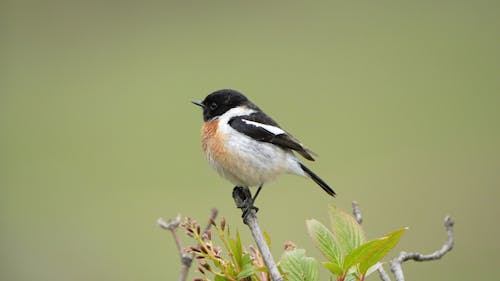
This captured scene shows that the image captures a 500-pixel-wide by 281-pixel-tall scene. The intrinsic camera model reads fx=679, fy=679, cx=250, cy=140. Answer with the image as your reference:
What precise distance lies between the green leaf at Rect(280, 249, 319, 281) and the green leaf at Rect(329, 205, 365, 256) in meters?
0.10

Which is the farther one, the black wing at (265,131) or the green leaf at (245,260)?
the black wing at (265,131)

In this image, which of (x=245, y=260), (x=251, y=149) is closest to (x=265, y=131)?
(x=251, y=149)

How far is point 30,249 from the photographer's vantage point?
9.42 metres

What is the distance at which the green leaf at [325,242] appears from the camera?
200 cm

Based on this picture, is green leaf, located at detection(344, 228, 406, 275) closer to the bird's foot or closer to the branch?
the branch

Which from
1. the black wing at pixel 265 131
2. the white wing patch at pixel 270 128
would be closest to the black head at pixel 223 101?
the black wing at pixel 265 131

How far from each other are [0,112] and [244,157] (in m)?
12.7

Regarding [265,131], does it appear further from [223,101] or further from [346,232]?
[346,232]

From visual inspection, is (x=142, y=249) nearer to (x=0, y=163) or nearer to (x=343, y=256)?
(x=0, y=163)

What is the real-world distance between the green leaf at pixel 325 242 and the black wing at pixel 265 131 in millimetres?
2441

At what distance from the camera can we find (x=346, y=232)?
2.01 meters

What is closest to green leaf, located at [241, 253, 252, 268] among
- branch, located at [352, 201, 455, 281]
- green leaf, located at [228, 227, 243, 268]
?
green leaf, located at [228, 227, 243, 268]

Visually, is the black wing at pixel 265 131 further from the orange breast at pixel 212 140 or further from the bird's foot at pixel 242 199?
the bird's foot at pixel 242 199

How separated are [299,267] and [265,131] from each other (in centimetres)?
266
